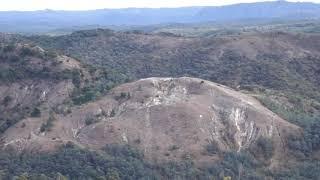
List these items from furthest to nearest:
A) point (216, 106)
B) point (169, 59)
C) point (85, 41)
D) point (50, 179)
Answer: point (85, 41) → point (169, 59) → point (216, 106) → point (50, 179)

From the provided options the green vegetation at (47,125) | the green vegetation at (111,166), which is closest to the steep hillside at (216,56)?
the green vegetation at (111,166)

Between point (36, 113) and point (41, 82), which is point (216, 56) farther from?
point (36, 113)

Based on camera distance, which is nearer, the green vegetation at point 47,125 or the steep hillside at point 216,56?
the green vegetation at point 47,125

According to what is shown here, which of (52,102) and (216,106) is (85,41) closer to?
(52,102)

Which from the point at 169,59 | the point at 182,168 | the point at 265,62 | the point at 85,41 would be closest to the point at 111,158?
the point at 182,168

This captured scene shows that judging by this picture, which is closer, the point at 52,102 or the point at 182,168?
the point at 182,168

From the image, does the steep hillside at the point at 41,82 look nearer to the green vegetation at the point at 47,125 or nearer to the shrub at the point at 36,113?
the shrub at the point at 36,113

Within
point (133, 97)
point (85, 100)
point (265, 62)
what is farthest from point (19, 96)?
point (265, 62)

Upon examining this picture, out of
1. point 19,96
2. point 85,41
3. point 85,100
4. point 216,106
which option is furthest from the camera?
point 85,41
